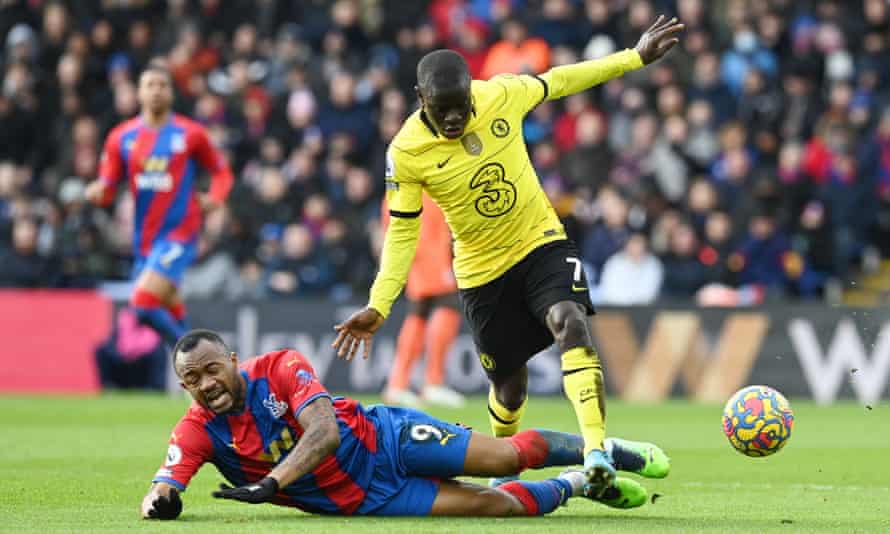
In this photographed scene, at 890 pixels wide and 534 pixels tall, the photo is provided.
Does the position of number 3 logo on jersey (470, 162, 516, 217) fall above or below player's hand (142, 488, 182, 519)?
above

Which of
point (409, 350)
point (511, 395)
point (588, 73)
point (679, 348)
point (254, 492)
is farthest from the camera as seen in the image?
point (679, 348)

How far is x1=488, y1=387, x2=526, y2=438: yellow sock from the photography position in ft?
31.1

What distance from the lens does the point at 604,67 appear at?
9156 millimetres

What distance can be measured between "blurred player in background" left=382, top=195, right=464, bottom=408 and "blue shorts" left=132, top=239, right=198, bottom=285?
2727mm

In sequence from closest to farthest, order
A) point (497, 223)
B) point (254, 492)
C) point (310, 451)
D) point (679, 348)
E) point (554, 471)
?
point (254, 492) < point (310, 451) < point (497, 223) < point (554, 471) < point (679, 348)

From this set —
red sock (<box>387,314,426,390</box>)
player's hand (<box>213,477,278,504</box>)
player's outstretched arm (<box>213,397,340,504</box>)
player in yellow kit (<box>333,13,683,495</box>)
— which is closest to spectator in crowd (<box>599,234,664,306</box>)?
red sock (<box>387,314,426,390</box>)

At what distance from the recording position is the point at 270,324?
19.1 m

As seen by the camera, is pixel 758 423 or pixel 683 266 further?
pixel 683 266

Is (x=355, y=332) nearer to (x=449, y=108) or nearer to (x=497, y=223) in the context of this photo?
(x=497, y=223)

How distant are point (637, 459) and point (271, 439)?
6.33ft

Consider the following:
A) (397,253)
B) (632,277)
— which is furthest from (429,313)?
(397,253)

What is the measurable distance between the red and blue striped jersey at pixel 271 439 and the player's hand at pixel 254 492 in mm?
373

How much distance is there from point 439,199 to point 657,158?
39.1 ft

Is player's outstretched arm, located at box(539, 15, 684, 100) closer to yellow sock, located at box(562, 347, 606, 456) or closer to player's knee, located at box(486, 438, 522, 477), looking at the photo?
yellow sock, located at box(562, 347, 606, 456)
